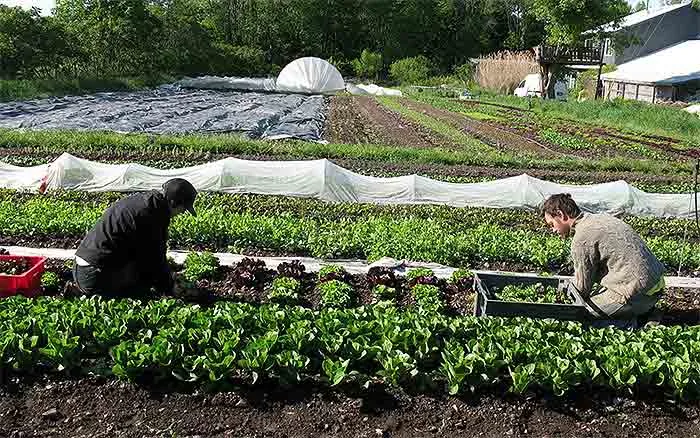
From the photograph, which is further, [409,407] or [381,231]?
[381,231]

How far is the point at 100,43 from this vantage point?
40.6 metres

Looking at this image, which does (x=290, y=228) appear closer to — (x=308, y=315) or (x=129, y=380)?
(x=308, y=315)

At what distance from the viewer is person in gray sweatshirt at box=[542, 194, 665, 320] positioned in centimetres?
588

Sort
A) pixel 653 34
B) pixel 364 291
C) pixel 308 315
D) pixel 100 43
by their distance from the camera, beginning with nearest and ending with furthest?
1. pixel 308 315
2. pixel 364 291
3. pixel 100 43
4. pixel 653 34

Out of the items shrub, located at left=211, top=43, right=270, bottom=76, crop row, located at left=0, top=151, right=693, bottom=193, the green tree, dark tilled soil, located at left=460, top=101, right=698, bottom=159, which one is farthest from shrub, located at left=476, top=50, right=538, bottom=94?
crop row, located at left=0, top=151, right=693, bottom=193

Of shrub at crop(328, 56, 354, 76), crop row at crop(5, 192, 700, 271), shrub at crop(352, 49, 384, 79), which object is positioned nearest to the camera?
crop row at crop(5, 192, 700, 271)

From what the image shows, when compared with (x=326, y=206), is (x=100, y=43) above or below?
above

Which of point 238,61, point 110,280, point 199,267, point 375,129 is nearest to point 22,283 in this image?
point 110,280

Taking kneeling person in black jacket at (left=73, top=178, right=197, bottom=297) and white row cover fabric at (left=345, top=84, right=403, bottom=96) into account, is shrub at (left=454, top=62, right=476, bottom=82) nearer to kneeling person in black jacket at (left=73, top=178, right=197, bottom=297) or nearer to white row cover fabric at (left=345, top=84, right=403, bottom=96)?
white row cover fabric at (left=345, top=84, right=403, bottom=96)

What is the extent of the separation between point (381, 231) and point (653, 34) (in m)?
46.3

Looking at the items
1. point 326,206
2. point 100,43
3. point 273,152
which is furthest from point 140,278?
point 100,43

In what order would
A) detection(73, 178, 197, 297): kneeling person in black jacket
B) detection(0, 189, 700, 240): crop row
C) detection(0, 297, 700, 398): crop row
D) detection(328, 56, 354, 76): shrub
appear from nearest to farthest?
detection(0, 297, 700, 398): crop row → detection(73, 178, 197, 297): kneeling person in black jacket → detection(0, 189, 700, 240): crop row → detection(328, 56, 354, 76): shrub

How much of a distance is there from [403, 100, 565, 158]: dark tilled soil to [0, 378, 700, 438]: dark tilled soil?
652 inches

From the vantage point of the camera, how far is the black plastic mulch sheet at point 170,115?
22078 millimetres
